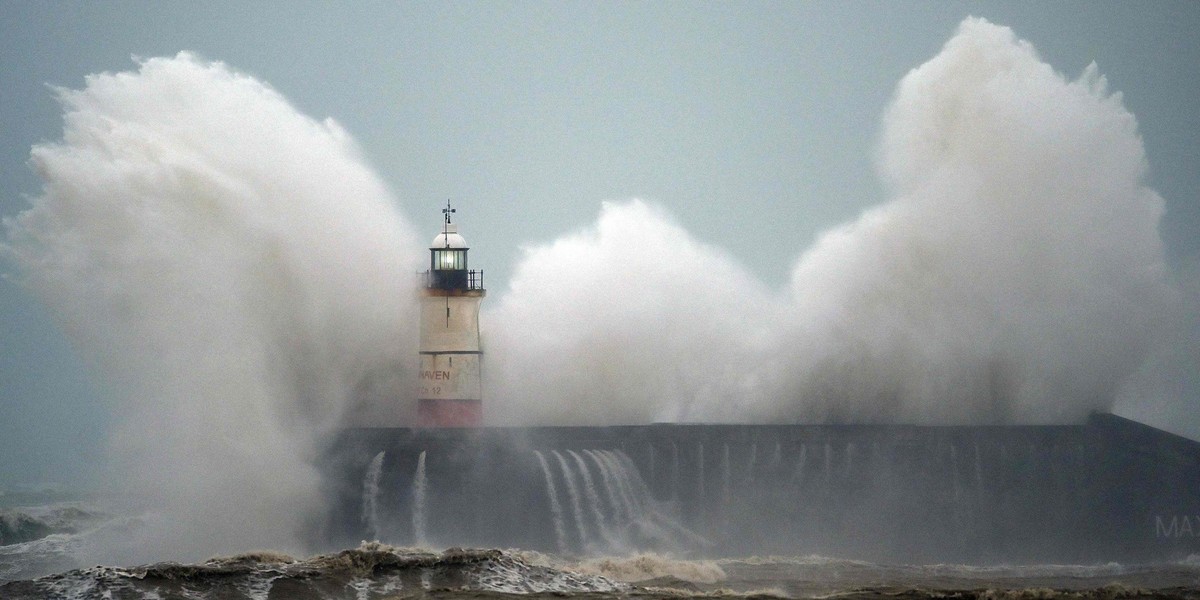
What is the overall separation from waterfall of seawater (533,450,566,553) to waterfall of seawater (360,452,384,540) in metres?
3.84

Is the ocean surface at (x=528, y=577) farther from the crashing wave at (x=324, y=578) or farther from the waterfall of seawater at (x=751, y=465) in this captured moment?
the waterfall of seawater at (x=751, y=465)

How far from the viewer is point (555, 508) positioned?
36.9m

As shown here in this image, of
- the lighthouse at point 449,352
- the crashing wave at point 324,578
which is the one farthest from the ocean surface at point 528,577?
the lighthouse at point 449,352

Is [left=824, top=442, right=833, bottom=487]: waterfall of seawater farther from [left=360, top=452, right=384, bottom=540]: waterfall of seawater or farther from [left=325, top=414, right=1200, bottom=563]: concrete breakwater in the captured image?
[left=360, top=452, right=384, bottom=540]: waterfall of seawater

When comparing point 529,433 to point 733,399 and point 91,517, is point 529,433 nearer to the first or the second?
point 733,399

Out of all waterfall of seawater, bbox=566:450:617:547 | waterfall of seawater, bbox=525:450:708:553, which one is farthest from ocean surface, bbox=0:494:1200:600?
waterfall of seawater, bbox=566:450:617:547

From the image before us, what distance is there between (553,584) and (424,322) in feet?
60.3

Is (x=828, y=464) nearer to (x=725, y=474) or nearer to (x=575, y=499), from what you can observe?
(x=725, y=474)

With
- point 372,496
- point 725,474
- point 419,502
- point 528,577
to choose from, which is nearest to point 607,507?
point 725,474

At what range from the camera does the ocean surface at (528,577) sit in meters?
23.5

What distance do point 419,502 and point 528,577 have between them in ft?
34.2

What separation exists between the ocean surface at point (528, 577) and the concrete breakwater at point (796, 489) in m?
1.60

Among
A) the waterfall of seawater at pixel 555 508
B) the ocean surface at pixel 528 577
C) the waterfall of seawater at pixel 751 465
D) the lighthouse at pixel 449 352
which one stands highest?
the lighthouse at pixel 449 352

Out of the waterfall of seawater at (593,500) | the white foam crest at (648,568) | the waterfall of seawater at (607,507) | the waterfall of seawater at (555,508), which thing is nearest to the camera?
the white foam crest at (648,568)
